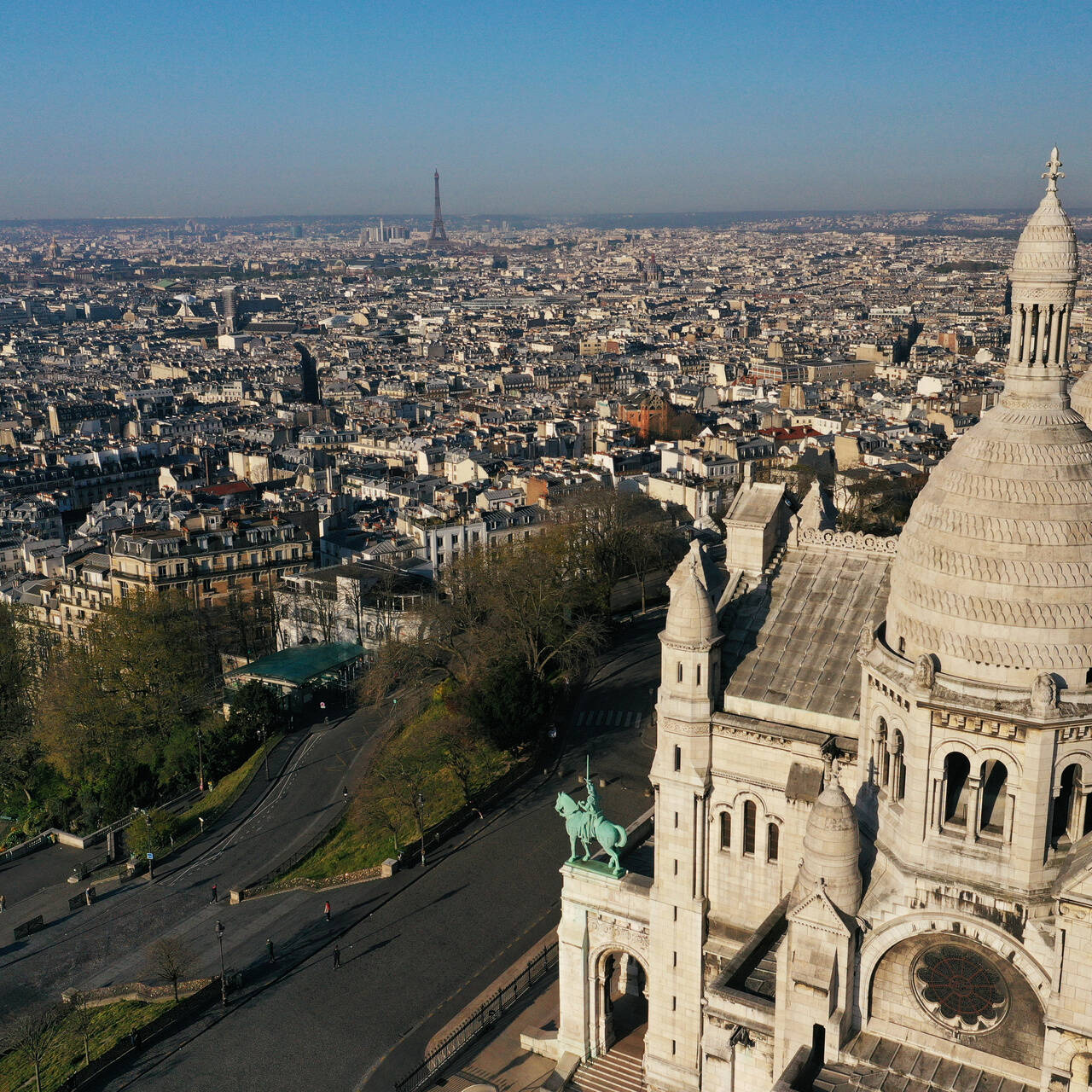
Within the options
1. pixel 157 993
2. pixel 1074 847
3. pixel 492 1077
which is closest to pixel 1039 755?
pixel 1074 847

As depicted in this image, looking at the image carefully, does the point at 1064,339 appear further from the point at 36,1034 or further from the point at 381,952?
the point at 36,1034

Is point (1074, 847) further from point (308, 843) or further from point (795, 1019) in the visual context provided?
point (308, 843)

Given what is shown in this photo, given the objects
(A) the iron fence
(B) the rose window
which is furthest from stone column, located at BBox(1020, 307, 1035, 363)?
(A) the iron fence

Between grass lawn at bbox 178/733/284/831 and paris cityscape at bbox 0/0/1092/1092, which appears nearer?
paris cityscape at bbox 0/0/1092/1092

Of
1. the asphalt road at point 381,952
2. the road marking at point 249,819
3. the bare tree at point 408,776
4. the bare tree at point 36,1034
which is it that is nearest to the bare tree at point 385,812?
the bare tree at point 408,776

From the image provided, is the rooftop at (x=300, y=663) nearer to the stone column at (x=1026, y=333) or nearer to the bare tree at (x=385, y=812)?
the bare tree at (x=385, y=812)

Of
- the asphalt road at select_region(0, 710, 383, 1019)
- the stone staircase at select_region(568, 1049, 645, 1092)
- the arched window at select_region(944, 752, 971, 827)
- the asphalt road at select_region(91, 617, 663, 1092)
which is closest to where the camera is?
the arched window at select_region(944, 752, 971, 827)

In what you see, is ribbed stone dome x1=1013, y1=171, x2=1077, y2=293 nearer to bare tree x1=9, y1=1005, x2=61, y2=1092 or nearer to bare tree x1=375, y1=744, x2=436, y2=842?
bare tree x1=375, y1=744, x2=436, y2=842
